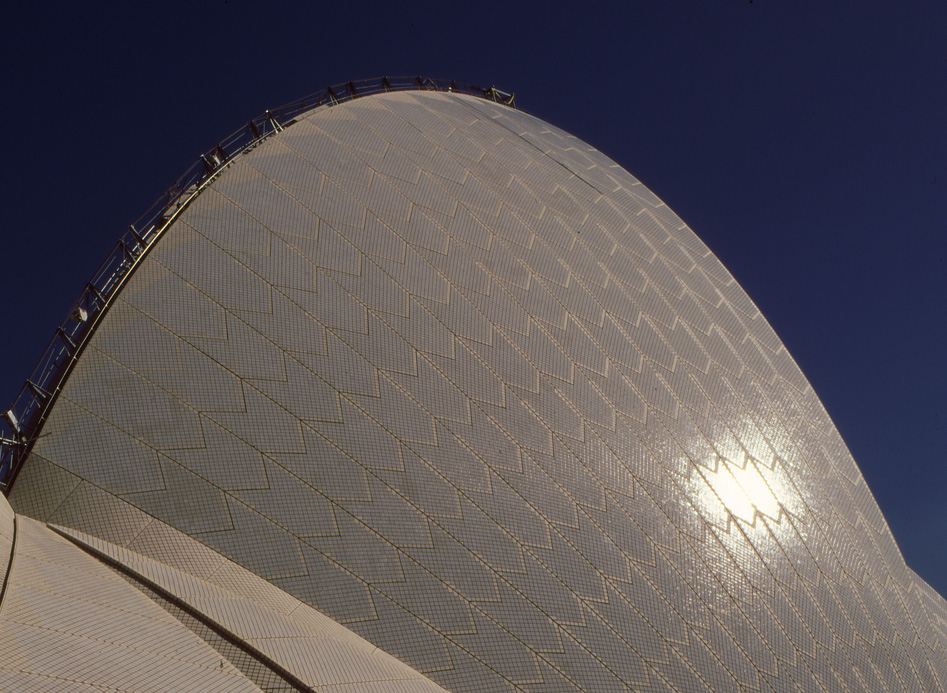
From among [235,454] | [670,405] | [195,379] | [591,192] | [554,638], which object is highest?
[591,192]

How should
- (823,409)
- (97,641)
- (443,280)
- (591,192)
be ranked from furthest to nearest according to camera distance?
(591,192)
(823,409)
(443,280)
(97,641)

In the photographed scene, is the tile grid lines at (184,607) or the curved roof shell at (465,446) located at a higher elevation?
→ the curved roof shell at (465,446)

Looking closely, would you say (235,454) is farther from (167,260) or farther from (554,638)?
(554,638)

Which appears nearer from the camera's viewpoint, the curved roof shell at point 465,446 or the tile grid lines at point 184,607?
the tile grid lines at point 184,607

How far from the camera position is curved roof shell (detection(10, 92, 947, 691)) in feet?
20.9

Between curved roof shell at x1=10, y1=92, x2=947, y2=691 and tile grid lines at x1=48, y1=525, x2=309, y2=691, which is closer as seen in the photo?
tile grid lines at x1=48, y1=525, x2=309, y2=691

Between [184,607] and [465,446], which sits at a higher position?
[465,446]

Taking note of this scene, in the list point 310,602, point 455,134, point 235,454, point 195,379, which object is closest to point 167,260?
point 195,379

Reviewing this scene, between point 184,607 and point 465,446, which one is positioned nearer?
point 184,607

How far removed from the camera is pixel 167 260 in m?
7.25

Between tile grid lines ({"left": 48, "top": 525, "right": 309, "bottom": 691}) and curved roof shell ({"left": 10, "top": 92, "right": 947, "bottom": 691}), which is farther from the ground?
curved roof shell ({"left": 10, "top": 92, "right": 947, "bottom": 691})

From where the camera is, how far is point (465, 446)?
732 cm

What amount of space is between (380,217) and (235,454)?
11.6ft

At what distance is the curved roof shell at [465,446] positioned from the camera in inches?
251
